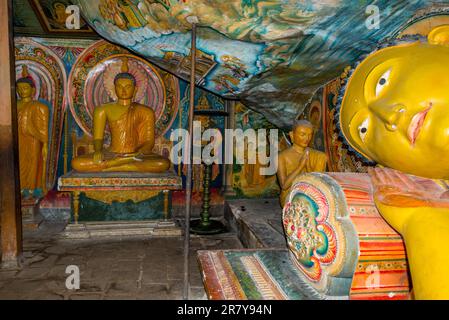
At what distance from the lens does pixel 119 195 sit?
4980 mm

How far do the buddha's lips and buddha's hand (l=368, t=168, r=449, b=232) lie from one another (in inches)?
8.3

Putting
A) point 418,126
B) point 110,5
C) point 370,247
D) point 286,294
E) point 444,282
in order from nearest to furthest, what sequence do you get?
point 444,282
point 418,126
point 370,247
point 286,294
point 110,5

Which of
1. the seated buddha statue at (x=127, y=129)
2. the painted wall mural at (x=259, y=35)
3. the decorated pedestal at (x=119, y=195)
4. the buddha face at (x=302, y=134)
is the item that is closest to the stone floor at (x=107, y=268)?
the decorated pedestal at (x=119, y=195)

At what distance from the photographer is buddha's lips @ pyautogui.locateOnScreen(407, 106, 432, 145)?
1.38m

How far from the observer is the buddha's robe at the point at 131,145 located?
16.9 ft

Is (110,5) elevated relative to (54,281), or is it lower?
elevated

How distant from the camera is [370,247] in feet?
5.22

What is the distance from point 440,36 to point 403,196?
76 centimetres

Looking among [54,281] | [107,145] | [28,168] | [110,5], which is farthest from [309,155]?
[28,168]

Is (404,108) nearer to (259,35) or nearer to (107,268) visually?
(259,35)

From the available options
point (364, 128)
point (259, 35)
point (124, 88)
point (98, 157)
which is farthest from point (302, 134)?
point (124, 88)

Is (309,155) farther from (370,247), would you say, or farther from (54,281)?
(54,281)

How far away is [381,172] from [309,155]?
211 centimetres

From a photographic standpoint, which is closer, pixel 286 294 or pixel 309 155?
pixel 286 294
